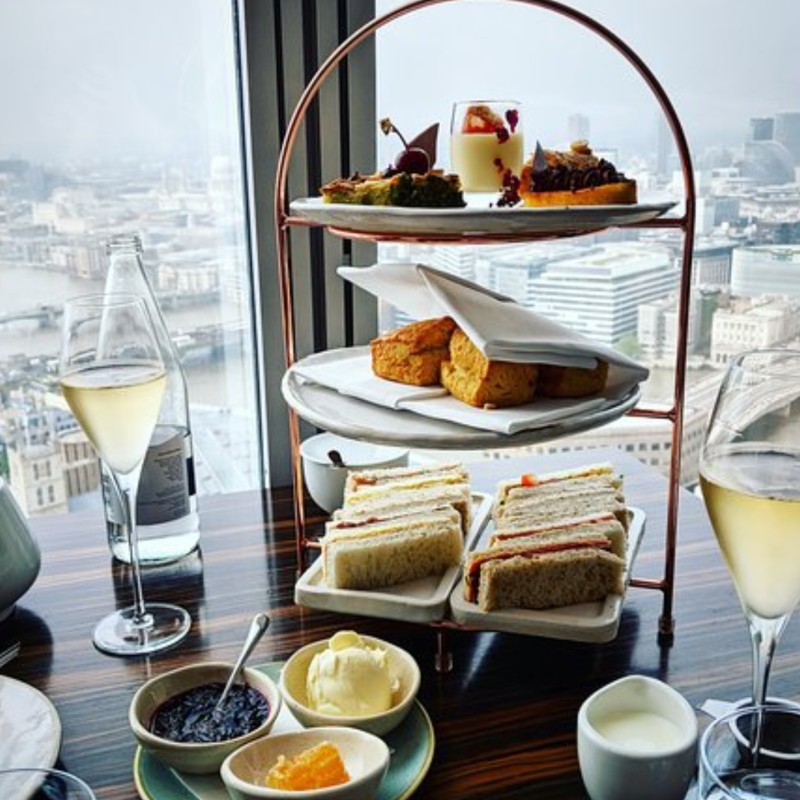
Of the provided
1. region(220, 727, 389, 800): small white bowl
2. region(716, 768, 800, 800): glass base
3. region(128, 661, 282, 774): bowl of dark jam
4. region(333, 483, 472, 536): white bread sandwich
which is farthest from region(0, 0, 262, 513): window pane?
region(716, 768, 800, 800): glass base

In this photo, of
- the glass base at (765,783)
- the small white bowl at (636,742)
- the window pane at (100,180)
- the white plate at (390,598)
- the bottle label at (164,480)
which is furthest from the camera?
the window pane at (100,180)

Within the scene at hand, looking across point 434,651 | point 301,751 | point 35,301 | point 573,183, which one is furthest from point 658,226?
point 35,301

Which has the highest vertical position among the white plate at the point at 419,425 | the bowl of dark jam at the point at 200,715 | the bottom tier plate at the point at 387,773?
the white plate at the point at 419,425

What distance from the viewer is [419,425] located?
921 mm

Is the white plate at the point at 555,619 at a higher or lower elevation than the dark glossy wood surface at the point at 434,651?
higher

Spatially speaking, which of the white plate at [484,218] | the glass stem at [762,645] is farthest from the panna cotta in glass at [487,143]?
the glass stem at [762,645]

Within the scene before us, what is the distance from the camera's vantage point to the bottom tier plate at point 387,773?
755mm

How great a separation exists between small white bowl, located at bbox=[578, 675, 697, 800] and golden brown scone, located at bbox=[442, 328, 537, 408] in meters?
0.29

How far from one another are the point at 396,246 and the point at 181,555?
0.73 meters

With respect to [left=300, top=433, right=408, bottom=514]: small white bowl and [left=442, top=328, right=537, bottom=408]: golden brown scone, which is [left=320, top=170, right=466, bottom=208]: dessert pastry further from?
[left=300, top=433, right=408, bottom=514]: small white bowl

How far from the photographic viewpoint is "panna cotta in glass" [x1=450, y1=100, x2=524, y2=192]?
3.54ft

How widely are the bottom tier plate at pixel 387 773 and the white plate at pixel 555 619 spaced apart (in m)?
0.12

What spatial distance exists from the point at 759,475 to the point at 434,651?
41cm

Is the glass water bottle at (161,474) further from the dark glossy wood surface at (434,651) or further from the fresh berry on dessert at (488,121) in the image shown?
the fresh berry on dessert at (488,121)
